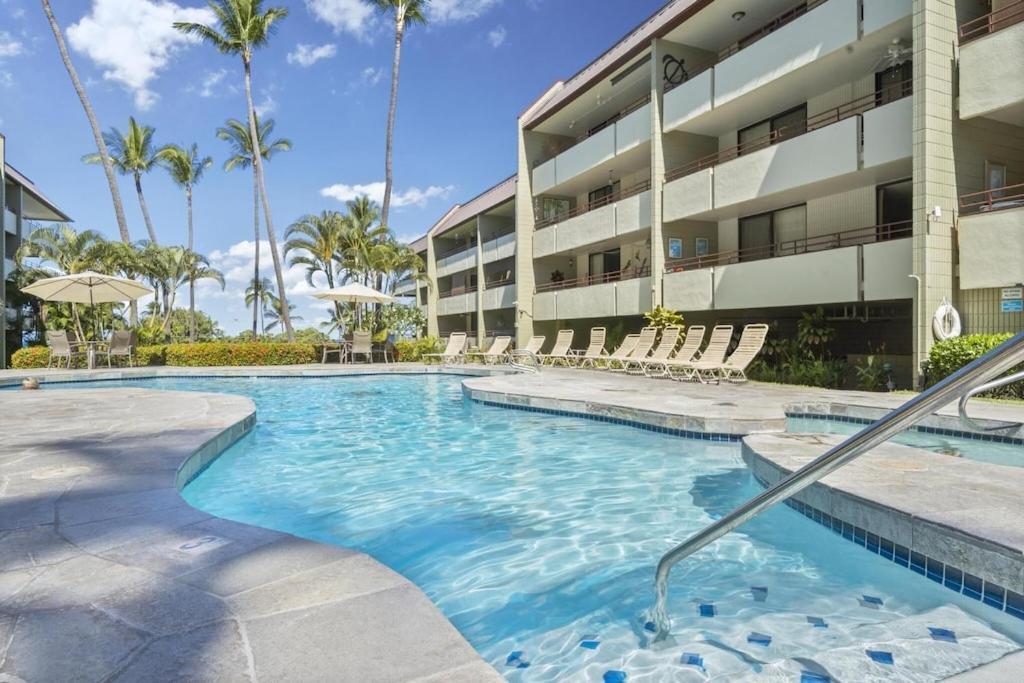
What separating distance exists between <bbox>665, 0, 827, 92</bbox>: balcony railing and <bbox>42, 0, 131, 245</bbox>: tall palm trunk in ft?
79.2

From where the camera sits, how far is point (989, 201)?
1124 centimetres

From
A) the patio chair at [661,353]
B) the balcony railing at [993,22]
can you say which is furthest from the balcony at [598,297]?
the balcony railing at [993,22]

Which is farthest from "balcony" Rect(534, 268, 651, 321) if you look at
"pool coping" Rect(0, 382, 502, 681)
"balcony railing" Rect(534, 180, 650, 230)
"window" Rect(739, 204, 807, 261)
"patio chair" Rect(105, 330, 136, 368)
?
"pool coping" Rect(0, 382, 502, 681)

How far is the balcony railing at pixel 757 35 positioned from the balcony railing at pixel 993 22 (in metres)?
3.14

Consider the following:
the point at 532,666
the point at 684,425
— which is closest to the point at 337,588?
the point at 532,666

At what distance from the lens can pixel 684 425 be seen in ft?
24.4

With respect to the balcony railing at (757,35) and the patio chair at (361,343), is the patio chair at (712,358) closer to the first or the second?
the balcony railing at (757,35)

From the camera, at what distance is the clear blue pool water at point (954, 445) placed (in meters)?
6.17

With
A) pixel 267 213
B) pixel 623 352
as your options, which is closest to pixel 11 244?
pixel 267 213

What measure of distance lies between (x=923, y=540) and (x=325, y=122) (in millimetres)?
42775

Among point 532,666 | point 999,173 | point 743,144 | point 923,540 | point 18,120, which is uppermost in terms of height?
point 18,120

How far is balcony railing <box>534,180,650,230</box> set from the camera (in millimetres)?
20413

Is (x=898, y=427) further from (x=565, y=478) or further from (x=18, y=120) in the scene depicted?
(x=18, y=120)

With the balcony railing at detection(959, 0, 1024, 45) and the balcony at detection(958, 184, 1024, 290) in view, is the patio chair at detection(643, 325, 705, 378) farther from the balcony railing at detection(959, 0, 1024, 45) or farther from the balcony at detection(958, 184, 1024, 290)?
the balcony railing at detection(959, 0, 1024, 45)
